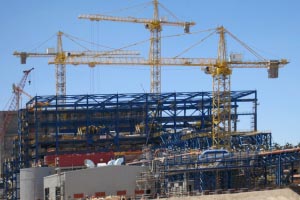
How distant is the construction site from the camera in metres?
96.3

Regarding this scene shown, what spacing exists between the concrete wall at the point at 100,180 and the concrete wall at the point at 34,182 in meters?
18.1

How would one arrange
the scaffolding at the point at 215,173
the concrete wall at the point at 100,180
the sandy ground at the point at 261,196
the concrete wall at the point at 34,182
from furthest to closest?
the concrete wall at the point at 34,182, the concrete wall at the point at 100,180, the scaffolding at the point at 215,173, the sandy ground at the point at 261,196

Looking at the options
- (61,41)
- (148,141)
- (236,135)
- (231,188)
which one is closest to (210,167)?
(231,188)

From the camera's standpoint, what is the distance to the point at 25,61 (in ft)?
567

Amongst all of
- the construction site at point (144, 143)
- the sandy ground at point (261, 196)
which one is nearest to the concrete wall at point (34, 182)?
the construction site at point (144, 143)

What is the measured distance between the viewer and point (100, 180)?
328 feet

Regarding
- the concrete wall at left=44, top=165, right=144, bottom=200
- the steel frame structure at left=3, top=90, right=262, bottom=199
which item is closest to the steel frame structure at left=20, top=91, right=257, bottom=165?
the steel frame structure at left=3, top=90, right=262, bottom=199

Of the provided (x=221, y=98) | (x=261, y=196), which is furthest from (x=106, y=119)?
(x=261, y=196)

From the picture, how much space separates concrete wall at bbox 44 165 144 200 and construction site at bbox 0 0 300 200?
0.14 metres

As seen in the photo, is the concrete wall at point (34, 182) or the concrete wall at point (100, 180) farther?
the concrete wall at point (34, 182)

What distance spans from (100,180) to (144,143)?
161ft

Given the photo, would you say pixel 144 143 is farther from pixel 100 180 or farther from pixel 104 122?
pixel 100 180

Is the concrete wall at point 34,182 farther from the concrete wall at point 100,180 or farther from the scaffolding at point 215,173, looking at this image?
the scaffolding at point 215,173

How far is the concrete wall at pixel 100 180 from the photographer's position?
9881 cm
